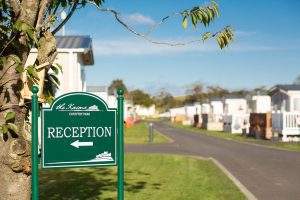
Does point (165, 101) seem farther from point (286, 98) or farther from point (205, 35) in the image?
point (205, 35)

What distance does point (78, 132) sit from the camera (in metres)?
5.47

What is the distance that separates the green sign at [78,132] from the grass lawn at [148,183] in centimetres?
391

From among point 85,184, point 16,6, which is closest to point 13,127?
point 16,6

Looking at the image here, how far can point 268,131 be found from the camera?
1134 inches

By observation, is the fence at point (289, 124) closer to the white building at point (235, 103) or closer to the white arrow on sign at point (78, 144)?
the white arrow on sign at point (78, 144)

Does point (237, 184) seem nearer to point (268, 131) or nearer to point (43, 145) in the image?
point (43, 145)

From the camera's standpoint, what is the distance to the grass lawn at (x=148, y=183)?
31.3 feet

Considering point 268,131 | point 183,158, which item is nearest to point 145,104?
point 268,131

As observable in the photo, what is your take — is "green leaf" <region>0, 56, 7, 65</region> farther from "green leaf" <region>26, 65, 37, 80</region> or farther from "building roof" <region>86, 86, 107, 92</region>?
"building roof" <region>86, 86, 107, 92</region>

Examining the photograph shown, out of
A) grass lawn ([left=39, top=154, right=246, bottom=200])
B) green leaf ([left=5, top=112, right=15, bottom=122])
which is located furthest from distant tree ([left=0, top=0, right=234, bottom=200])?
grass lawn ([left=39, top=154, right=246, bottom=200])

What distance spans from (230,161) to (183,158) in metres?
1.87

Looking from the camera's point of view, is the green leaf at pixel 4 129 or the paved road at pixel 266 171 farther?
the paved road at pixel 266 171

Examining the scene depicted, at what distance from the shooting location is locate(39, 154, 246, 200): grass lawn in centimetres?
955

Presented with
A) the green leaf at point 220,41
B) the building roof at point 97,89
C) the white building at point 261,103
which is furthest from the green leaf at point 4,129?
the white building at point 261,103
